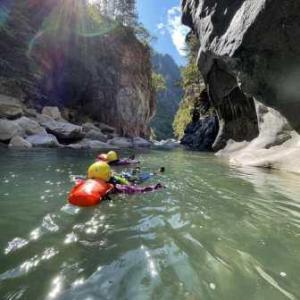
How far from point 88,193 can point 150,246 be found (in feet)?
8.31

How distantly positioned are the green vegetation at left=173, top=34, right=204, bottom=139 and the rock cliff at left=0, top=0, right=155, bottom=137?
735 cm

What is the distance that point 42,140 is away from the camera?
23141mm

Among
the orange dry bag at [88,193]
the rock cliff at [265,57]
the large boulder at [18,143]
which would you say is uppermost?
the rock cliff at [265,57]

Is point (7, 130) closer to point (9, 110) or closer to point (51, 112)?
point (9, 110)

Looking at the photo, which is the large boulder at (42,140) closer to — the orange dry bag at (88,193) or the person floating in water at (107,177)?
the person floating in water at (107,177)

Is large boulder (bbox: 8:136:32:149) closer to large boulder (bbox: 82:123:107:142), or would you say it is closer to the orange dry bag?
large boulder (bbox: 82:123:107:142)

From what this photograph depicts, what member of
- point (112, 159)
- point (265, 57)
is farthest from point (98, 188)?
point (265, 57)

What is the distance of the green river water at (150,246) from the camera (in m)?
3.38

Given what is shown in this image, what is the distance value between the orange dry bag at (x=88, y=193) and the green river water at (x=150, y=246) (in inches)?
10.1

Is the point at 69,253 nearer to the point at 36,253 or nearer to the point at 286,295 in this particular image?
the point at 36,253

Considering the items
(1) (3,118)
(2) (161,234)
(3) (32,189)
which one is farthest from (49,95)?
(2) (161,234)

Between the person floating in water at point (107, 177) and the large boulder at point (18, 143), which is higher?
the person floating in water at point (107, 177)

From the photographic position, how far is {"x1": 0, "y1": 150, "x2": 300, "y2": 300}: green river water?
338 cm

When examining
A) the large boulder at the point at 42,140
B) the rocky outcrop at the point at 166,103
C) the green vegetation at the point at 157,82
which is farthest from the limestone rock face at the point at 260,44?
the rocky outcrop at the point at 166,103
